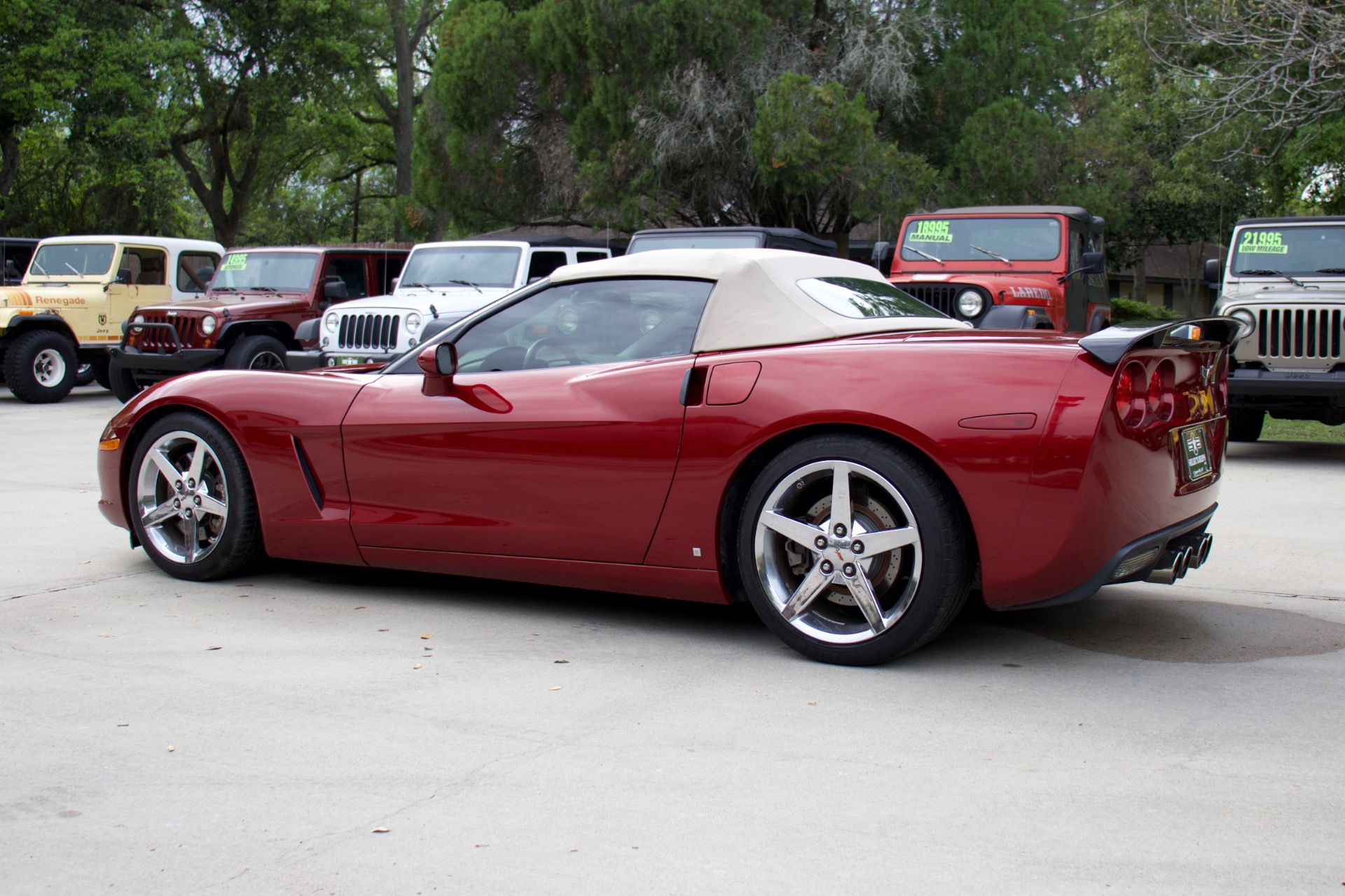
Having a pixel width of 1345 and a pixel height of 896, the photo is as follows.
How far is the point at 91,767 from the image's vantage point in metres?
3.38

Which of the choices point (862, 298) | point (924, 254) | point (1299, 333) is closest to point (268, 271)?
point (924, 254)

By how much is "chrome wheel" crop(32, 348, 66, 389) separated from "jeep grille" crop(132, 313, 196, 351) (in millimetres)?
2196

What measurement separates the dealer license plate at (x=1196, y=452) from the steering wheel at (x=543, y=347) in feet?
7.36

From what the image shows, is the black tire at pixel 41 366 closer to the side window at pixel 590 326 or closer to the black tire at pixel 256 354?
the black tire at pixel 256 354

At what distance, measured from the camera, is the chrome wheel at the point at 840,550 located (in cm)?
416

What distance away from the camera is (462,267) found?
1409cm

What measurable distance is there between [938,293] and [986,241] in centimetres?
109

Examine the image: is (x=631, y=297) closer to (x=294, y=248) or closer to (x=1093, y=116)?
(x=294, y=248)

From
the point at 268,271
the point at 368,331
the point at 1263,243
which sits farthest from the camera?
the point at 268,271

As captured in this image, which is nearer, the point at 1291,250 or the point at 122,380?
the point at 1291,250

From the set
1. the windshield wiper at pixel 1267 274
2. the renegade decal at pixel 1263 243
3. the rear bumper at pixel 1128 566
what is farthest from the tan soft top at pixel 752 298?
the renegade decal at pixel 1263 243

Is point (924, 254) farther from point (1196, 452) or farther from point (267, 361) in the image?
point (1196, 452)

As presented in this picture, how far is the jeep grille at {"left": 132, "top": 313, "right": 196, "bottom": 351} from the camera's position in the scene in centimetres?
1430

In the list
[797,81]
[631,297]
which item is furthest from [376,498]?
[797,81]
